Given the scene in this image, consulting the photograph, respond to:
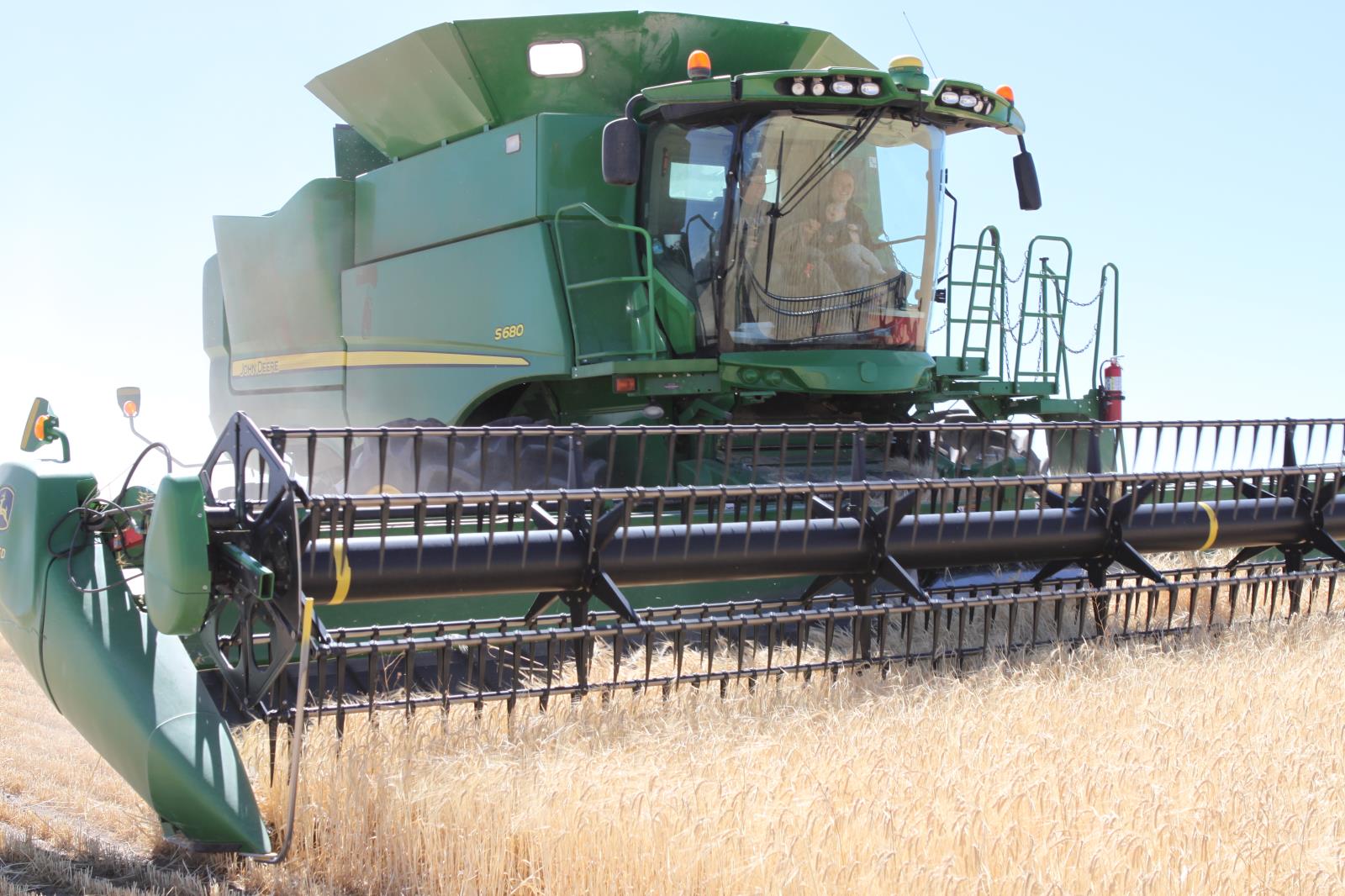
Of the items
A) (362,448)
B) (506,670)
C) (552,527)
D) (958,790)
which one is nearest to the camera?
(958,790)

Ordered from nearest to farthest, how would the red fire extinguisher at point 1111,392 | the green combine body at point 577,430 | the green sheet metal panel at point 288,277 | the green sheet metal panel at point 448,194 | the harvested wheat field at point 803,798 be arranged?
the harvested wheat field at point 803,798 < the green combine body at point 577,430 < the green sheet metal panel at point 448,194 < the red fire extinguisher at point 1111,392 < the green sheet metal panel at point 288,277

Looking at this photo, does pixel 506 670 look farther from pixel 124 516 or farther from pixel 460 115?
pixel 460 115

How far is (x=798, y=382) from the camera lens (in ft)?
17.2

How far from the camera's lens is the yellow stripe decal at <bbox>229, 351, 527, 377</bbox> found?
19.3 ft

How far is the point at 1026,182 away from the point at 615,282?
1.92 metres

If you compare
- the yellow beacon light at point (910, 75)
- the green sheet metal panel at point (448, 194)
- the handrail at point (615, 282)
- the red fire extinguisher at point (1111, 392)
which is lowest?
the red fire extinguisher at point (1111, 392)

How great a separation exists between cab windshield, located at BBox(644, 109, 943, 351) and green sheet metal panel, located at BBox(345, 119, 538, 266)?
619 millimetres

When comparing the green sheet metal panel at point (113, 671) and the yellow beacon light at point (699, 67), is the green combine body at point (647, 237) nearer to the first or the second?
the yellow beacon light at point (699, 67)

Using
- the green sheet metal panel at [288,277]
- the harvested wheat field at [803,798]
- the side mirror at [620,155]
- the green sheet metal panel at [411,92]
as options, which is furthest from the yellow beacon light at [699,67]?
the harvested wheat field at [803,798]

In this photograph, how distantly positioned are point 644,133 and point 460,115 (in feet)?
3.43

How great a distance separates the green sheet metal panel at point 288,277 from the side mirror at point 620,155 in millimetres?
2443

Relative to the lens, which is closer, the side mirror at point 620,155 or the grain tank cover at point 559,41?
the side mirror at point 620,155

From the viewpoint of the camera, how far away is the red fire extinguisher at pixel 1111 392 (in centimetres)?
668

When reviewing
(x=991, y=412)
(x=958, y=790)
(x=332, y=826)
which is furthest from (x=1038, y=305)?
(x=332, y=826)
